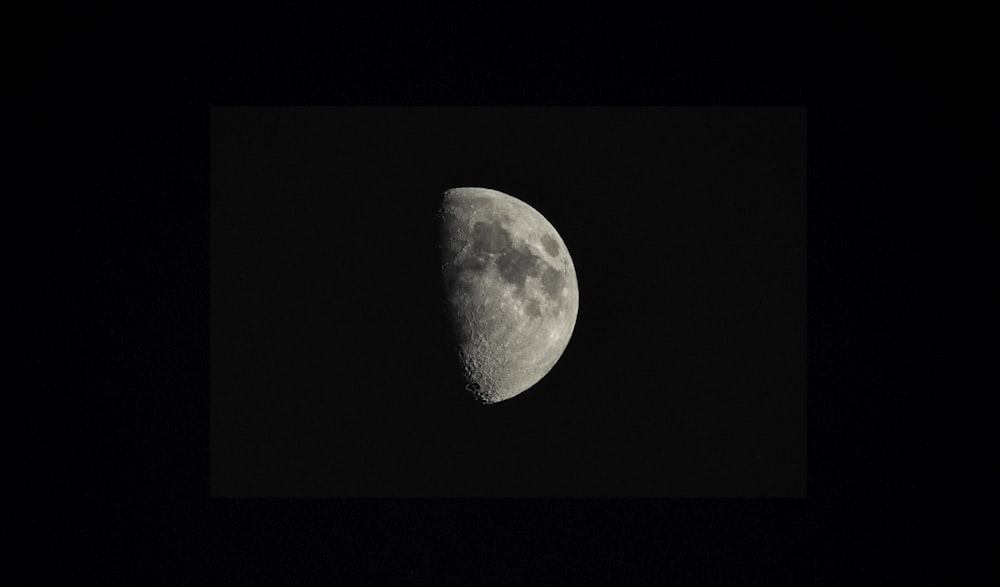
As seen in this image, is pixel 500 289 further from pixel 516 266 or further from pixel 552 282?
pixel 552 282

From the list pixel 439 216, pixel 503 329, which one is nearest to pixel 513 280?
pixel 503 329

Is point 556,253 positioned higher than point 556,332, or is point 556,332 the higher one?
point 556,253

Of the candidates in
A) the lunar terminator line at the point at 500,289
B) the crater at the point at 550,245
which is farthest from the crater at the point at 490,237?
the crater at the point at 550,245

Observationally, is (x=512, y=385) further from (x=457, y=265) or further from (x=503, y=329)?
(x=457, y=265)

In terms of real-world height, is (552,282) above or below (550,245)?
below

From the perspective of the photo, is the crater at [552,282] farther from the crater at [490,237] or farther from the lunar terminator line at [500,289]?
the crater at [490,237]

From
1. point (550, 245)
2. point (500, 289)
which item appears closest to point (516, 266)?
point (500, 289)

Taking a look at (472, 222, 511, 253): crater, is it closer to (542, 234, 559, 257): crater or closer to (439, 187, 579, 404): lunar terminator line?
(439, 187, 579, 404): lunar terminator line
